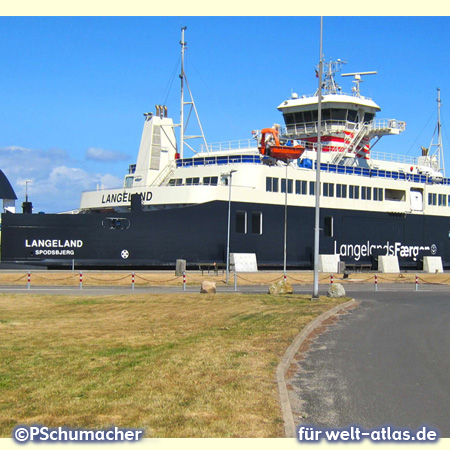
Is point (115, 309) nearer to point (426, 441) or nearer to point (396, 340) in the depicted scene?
point (396, 340)

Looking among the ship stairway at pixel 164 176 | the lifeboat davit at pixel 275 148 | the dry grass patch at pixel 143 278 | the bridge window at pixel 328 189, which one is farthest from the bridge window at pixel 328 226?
the ship stairway at pixel 164 176

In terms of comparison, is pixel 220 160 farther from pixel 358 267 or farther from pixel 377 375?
pixel 377 375

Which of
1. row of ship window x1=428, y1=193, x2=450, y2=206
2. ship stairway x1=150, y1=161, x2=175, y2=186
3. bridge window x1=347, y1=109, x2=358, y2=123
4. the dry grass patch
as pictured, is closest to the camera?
the dry grass patch

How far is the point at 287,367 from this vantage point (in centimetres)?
1185

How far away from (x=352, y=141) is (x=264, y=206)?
1152 cm

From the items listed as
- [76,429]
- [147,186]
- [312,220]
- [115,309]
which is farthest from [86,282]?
[76,429]

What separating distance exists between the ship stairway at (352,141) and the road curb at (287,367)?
2863 centimetres

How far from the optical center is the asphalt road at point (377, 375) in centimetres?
857

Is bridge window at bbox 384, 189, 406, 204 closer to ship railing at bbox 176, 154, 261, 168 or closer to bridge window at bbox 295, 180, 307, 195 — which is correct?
bridge window at bbox 295, 180, 307, 195

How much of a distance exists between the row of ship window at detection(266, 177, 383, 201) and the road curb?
21.9m

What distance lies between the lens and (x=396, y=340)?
15695mm

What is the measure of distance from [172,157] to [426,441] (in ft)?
125

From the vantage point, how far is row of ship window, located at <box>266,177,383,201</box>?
42906 mm

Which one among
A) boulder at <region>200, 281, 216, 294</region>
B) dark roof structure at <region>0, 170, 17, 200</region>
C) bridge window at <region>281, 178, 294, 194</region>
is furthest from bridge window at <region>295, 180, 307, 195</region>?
dark roof structure at <region>0, 170, 17, 200</region>
